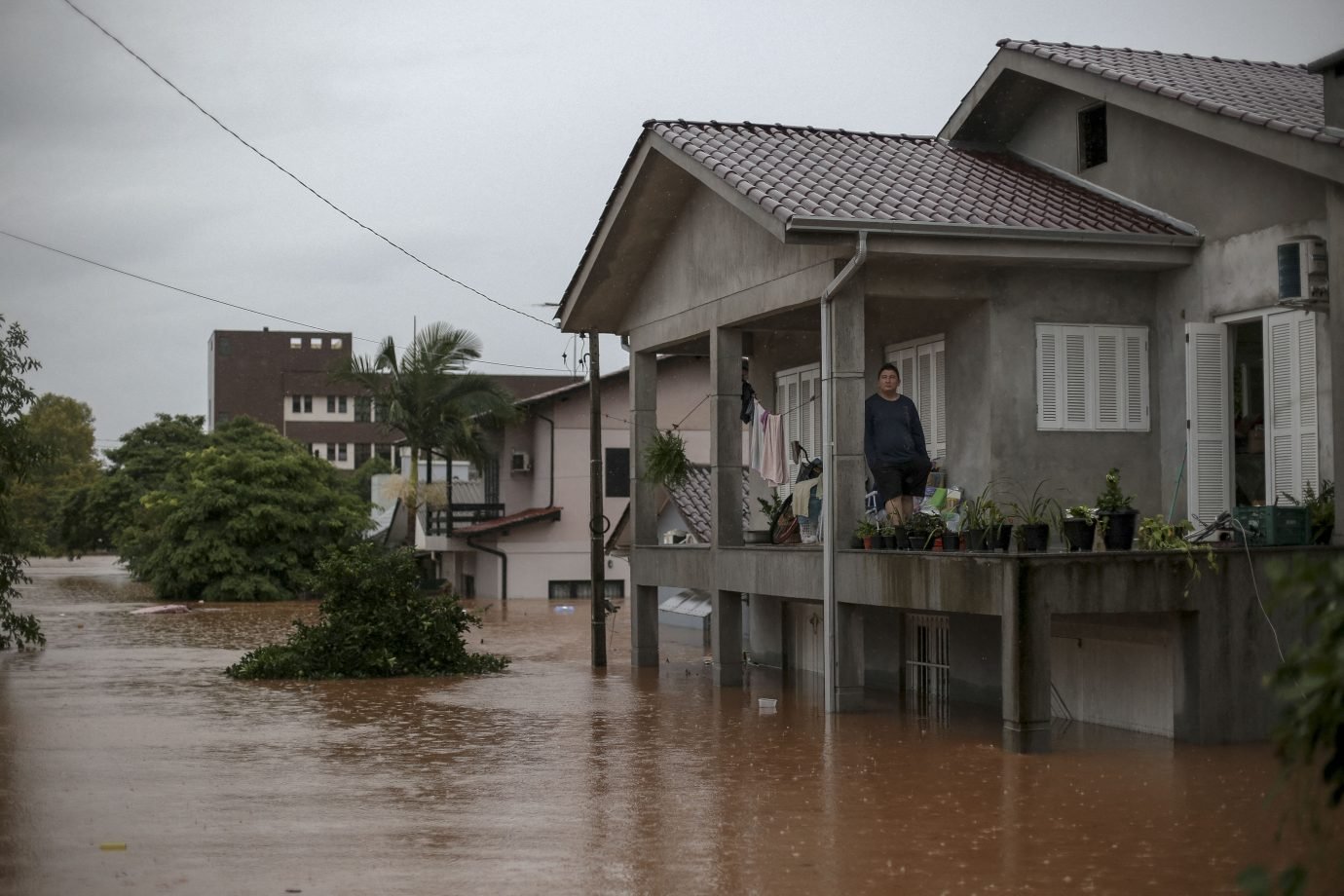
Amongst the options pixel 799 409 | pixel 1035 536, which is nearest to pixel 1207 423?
pixel 1035 536

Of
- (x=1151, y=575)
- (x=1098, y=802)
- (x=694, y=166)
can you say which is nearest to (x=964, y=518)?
(x=1151, y=575)

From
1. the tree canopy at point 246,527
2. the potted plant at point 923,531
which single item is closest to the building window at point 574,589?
the tree canopy at point 246,527

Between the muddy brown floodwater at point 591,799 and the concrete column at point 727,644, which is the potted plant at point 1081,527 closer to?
the muddy brown floodwater at point 591,799

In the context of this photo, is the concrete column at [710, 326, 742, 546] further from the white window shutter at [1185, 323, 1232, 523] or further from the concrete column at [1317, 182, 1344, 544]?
the concrete column at [1317, 182, 1344, 544]

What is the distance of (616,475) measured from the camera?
46.1 meters

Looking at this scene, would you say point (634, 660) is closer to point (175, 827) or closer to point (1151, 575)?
point (1151, 575)

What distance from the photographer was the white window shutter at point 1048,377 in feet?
53.9

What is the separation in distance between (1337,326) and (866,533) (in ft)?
15.7

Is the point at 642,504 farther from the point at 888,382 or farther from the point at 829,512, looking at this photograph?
the point at 829,512

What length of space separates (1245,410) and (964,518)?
143 inches

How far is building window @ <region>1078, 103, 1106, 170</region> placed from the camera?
18.1m

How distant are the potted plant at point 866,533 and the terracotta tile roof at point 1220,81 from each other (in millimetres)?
5136

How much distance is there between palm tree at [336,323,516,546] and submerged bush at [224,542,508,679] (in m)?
24.9

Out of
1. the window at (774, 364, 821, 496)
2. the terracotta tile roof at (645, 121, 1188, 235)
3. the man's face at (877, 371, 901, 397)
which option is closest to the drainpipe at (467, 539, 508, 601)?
the window at (774, 364, 821, 496)
